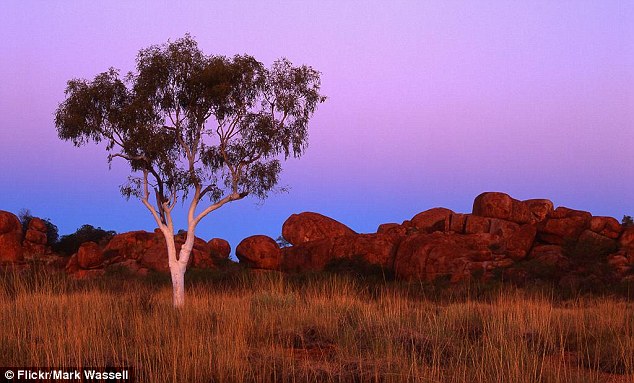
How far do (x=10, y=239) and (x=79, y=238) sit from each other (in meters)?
5.67

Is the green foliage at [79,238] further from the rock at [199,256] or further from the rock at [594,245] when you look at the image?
the rock at [594,245]

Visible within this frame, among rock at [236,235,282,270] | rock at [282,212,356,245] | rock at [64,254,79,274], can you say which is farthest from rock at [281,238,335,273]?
rock at [64,254,79,274]

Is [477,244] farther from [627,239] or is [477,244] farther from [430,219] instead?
[430,219]

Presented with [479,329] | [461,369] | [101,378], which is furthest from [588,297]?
[101,378]

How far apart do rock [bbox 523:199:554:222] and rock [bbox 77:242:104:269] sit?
84.2ft

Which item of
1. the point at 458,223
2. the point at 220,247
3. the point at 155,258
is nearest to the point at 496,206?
the point at 458,223

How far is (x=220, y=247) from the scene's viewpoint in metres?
46.0

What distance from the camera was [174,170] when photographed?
25.3 metres

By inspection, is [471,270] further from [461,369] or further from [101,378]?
[101,378]

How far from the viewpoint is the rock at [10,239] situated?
45.7m

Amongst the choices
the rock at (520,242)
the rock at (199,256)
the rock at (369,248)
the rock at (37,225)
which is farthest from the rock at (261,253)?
the rock at (37,225)

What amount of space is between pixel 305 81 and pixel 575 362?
1613 centimetres

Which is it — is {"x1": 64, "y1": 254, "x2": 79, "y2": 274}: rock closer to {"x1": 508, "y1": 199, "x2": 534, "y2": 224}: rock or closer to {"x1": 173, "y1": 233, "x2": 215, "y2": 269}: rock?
{"x1": 173, "y1": 233, "x2": 215, "y2": 269}: rock

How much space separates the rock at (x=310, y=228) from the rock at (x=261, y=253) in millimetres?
1221
